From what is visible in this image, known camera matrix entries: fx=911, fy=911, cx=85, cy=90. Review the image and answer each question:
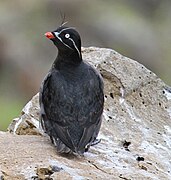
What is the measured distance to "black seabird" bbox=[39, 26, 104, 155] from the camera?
9305 millimetres

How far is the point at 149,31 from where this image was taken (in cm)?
2591

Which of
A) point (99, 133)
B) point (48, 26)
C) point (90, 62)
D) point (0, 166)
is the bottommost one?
point (0, 166)

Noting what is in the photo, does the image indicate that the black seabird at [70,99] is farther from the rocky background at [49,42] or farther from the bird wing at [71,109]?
the rocky background at [49,42]

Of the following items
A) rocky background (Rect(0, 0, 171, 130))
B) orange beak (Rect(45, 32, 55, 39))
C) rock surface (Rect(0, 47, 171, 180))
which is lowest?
rock surface (Rect(0, 47, 171, 180))

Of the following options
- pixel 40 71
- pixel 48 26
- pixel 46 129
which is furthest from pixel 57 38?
pixel 48 26

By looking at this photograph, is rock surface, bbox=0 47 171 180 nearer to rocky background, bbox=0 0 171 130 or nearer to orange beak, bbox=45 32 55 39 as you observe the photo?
orange beak, bbox=45 32 55 39

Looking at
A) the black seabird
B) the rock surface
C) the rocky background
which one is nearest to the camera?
the rock surface

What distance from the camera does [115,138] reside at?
980cm

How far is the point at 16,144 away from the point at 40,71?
13.5 m

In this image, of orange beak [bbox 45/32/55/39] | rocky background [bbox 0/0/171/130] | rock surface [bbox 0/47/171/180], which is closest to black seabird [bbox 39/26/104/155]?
orange beak [bbox 45/32/55/39]

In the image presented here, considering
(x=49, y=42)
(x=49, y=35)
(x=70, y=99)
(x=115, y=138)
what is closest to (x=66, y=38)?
(x=49, y=35)

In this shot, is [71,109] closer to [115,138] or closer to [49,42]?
[115,138]

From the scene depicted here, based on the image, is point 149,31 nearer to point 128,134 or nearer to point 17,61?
point 17,61

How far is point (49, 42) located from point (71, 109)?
1402 centimetres
